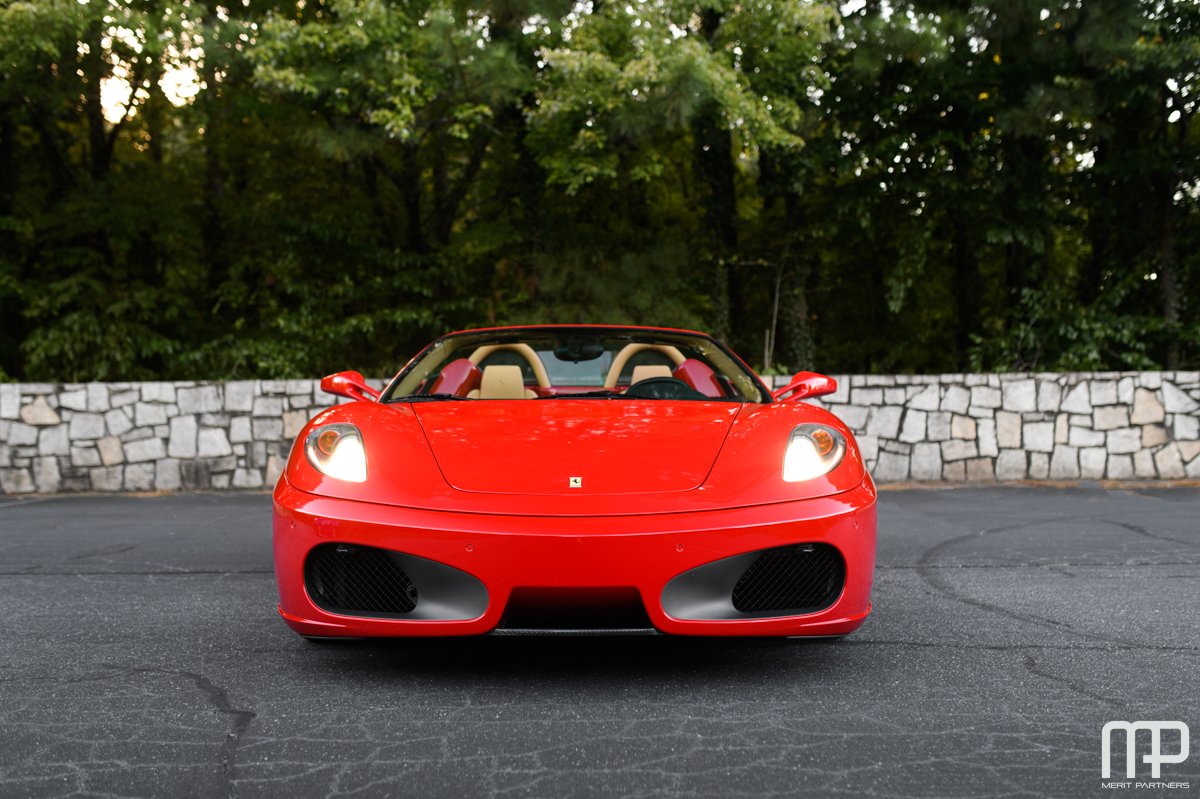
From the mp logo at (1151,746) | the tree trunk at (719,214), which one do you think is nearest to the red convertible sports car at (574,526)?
the mp logo at (1151,746)

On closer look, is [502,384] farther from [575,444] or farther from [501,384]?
[575,444]

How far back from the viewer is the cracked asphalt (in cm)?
262

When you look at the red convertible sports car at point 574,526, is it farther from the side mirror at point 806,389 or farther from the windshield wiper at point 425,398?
the side mirror at point 806,389

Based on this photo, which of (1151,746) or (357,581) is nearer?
(1151,746)

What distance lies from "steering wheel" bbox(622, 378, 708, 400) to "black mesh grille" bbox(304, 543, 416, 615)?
1.53 meters

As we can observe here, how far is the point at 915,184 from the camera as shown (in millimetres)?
14883

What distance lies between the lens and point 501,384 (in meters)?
4.78

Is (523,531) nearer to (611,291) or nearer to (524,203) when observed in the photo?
(611,291)

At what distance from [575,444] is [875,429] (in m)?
7.51

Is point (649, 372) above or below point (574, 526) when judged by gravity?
above

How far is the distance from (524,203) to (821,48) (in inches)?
Result: 181

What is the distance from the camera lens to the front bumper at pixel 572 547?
10.5 ft

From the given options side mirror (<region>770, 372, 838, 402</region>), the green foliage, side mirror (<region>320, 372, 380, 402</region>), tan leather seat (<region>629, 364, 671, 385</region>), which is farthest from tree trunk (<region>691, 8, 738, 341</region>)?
side mirror (<region>320, 372, 380, 402</region>)

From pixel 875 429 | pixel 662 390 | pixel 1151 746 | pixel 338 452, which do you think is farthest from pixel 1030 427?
pixel 338 452
